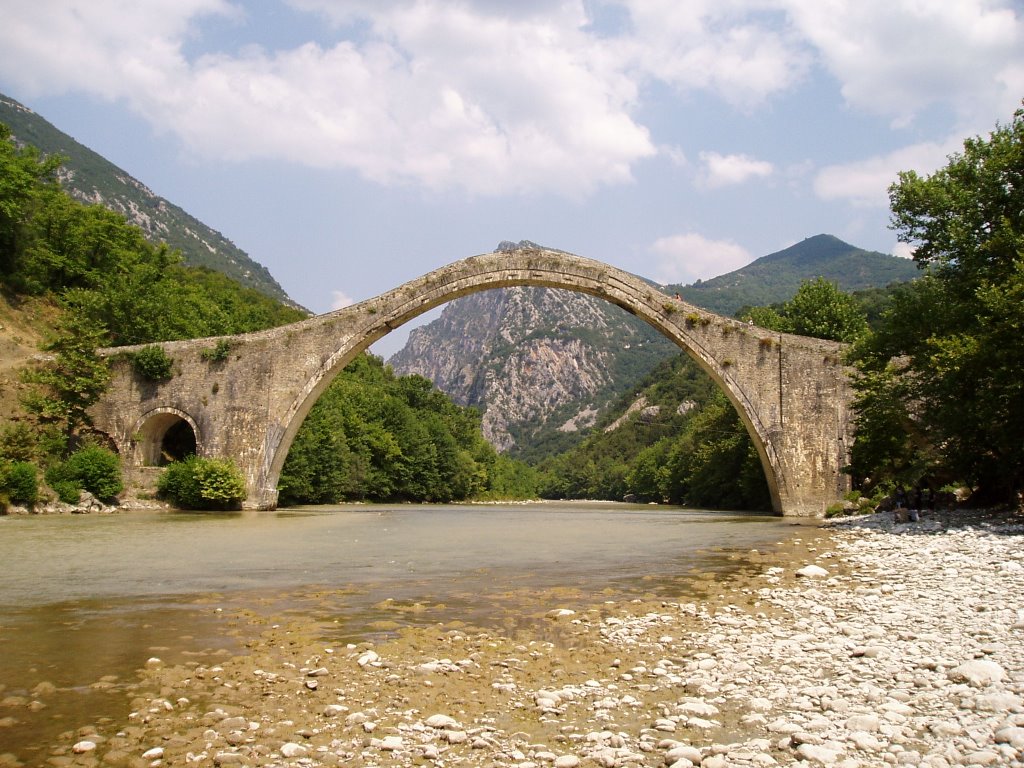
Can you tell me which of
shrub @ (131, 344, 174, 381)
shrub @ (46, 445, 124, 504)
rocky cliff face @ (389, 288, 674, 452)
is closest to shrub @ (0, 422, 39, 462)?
shrub @ (46, 445, 124, 504)

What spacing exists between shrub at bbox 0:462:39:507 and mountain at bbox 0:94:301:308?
74.3 meters

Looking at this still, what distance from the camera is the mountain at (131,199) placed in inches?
3720

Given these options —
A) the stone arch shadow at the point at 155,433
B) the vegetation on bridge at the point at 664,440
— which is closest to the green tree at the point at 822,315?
the vegetation on bridge at the point at 664,440

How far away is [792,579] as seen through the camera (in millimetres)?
8430

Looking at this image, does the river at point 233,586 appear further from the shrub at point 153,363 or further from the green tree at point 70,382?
the shrub at point 153,363

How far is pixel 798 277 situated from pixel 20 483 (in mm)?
182707

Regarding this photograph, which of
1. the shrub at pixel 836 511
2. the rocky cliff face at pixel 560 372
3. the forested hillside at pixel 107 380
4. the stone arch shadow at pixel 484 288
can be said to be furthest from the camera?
the rocky cliff face at pixel 560 372

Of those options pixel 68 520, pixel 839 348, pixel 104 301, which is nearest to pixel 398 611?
pixel 68 520

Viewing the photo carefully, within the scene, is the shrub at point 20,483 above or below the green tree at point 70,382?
below

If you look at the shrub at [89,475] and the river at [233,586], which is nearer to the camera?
the river at [233,586]

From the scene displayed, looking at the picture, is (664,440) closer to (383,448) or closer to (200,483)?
(383,448)

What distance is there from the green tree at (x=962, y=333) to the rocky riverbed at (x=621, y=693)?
24.1ft

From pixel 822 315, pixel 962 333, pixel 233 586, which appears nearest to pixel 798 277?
pixel 822 315

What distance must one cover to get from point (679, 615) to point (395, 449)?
4208 cm
